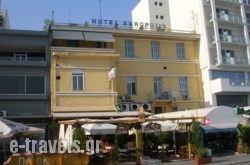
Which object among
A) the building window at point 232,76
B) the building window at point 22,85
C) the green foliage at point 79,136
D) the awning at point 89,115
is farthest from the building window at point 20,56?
the building window at point 232,76

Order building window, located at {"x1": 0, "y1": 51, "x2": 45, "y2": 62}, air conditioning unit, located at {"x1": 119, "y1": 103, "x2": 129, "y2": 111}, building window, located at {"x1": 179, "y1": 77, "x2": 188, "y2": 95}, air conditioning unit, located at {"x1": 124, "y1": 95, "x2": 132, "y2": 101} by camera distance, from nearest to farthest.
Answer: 1. building window, located at {"x1": 0, "y1": 51, "x2": 45, "y2": 62}
2. air conditioning unit, located at {"x1": 119, "y1": 103, "x2": 129, "y2": 111}
3. air conditioning unit, located at {"x1": 124, "y1": 95, "x2": 132, "y2": 101}
4. building window, located at {"x1": 179, "y1": 77, "x2": 188, "y2": 95}

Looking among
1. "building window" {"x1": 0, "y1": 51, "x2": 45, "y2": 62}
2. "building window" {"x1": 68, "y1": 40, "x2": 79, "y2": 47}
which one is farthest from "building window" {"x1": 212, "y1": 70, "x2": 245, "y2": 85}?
"building window" {"x1": 0, "y1": 51, "x2": 45, "y2": 62}

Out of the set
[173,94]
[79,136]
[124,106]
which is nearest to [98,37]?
[124,106]

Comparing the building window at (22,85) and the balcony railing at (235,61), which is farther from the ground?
the balcony railing at (235,61)

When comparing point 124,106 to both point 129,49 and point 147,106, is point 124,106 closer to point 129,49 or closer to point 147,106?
point 147,106

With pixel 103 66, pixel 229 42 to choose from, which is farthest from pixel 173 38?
pixel 103 66

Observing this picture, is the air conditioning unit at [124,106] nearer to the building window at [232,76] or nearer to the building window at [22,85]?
the building window at [22,85]

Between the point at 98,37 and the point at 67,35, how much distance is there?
261 cm

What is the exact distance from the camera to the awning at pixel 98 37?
32469 mm

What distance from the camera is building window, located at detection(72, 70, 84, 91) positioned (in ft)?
104

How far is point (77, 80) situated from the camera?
31797 mm

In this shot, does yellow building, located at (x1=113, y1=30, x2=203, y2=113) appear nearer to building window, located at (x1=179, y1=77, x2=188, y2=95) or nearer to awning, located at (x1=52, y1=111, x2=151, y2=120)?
building window, located at (x1=179, y1=77, x2=188, y2=95)

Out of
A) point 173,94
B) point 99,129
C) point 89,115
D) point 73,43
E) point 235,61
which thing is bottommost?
point 99,129

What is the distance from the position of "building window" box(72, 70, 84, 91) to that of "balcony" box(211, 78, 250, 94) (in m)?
12.2
